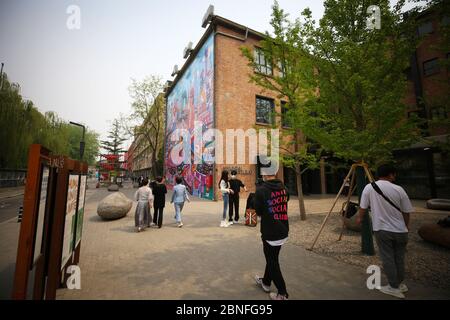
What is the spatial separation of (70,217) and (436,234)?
8.15m

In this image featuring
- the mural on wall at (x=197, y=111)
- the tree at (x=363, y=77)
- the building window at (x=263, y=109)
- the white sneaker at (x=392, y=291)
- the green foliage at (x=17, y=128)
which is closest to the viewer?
the white sneaker at (x=392, y=291)

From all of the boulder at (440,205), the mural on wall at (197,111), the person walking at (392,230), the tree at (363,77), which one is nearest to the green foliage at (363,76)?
the tree at (363,77)

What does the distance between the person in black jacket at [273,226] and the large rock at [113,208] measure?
732 cm

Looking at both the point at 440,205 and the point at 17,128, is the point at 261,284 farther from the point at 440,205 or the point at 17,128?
the point at 17,128

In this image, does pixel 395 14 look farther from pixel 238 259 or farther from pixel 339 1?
pixel 238 259

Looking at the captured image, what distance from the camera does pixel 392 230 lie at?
326 centimetres

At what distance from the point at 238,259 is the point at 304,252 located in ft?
5.70

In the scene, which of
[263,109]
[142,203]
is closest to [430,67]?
[263,109]

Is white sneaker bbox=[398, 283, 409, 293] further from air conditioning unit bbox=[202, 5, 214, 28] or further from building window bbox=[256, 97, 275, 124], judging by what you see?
air conditioning unit bbox=[202, 5, 214, 28]

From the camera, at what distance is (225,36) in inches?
662

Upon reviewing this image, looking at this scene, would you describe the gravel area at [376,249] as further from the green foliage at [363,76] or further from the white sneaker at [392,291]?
the green foliage at [363,76]

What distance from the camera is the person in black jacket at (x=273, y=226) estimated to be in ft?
10.0

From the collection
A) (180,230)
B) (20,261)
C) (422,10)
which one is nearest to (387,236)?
(20,261)

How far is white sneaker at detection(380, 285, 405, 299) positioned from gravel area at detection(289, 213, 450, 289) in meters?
0.89
